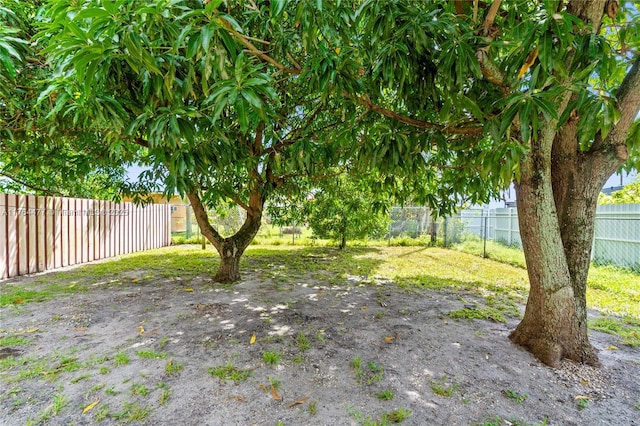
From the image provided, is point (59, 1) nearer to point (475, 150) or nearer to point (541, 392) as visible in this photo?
point (475, 150)

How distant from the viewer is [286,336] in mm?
3035

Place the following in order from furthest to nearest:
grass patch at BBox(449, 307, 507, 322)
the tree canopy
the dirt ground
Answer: grass patch at BBox(449, 307, 507, 322), the dirt ground, the tree canopy

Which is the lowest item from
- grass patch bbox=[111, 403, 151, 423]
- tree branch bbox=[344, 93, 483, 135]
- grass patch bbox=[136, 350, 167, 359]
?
grass patch bbox=[111, 403, 151, 423]

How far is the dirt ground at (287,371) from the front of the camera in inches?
75.9

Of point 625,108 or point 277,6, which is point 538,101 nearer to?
point 625,108

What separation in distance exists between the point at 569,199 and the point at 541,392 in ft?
5.16

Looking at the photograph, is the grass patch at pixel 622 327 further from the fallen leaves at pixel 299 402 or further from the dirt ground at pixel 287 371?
the fallen leaves at pixel 299 402

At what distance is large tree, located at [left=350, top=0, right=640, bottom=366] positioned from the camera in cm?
174

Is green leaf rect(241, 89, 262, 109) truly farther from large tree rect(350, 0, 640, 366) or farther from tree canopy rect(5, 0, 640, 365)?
large tree rect(350, 0, 640, 366)

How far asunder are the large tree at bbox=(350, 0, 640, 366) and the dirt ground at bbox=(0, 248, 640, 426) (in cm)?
48

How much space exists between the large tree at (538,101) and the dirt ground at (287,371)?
48 centimetres

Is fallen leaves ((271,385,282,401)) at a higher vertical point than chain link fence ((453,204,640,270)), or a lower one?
lower

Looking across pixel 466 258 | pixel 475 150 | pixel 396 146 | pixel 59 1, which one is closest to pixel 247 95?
pixel 59 1

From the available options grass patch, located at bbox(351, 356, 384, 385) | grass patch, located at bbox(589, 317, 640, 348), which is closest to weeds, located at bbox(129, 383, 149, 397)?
grass patch, located at bbox(351, 356, 384, 385)
